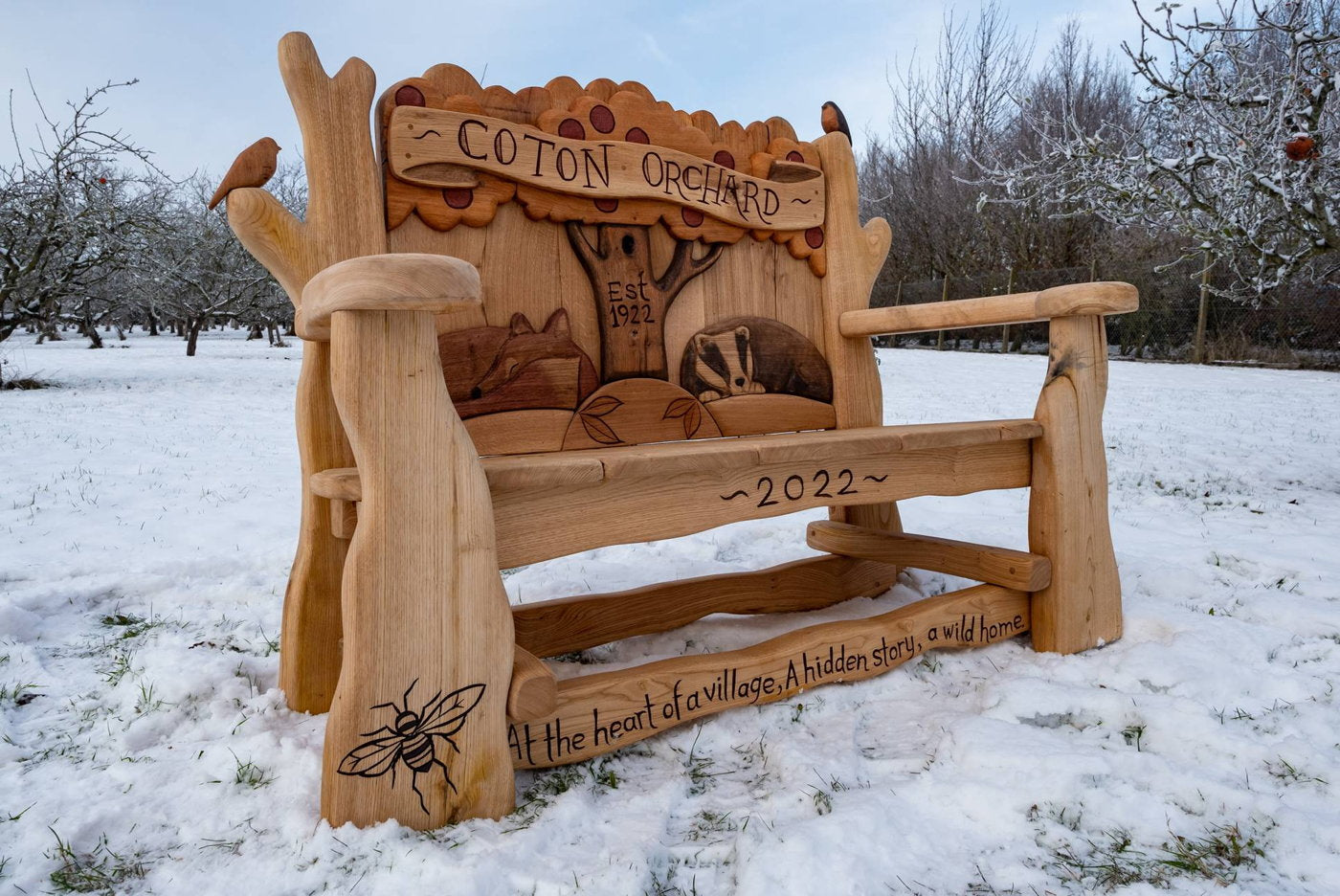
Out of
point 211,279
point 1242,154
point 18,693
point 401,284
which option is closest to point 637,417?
point 401,284

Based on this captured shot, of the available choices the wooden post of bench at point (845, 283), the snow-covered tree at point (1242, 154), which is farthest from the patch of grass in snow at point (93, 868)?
the snow-covered tree at point (1242, 154)

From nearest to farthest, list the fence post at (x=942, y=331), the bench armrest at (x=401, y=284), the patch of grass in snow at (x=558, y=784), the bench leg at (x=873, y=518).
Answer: the bench armrest at (x=401, y=284), the patch of grass in snow at (x=558, y=784), the bench leg at (x=873, y=518), the fence post at (x=942, y=331)

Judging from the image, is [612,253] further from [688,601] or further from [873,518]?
[873,518]

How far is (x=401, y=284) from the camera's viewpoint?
1261 millimetres

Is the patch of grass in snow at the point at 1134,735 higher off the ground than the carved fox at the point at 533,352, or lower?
lower

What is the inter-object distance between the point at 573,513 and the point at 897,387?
8485mm

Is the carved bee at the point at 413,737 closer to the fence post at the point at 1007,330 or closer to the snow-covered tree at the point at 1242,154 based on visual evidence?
the snow-covered tree at the point at 1242,154

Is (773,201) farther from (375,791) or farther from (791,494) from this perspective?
(375,791)

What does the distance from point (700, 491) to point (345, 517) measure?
25.9 inches

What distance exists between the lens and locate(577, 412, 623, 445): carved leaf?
2041mm

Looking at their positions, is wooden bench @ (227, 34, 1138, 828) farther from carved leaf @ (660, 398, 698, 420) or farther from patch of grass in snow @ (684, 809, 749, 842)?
patch of grass in snow @ (684, 809, 749, 842)

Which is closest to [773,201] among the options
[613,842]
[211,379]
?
[613,842]

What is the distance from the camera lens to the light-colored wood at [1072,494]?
7.20ft

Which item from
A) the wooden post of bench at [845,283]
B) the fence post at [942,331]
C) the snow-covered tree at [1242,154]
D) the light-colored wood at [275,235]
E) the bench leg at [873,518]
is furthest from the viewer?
the fence post at [942,331]
